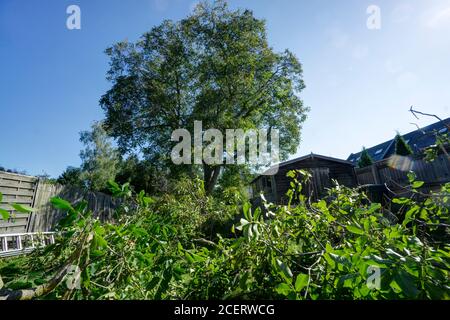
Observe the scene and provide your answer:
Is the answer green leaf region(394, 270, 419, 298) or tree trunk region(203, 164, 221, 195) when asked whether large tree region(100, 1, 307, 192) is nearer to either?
tree trunk region(203, 164, 221, 195)

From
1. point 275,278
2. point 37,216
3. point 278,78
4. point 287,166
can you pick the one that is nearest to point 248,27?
point 278,78

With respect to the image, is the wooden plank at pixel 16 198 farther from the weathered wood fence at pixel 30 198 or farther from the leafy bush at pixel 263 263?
the leafy bush at pixel 263 263

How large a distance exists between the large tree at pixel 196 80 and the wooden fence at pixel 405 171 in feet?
25.9

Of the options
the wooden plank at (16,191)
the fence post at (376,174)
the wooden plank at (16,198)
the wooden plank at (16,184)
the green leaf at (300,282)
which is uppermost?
the fence post at (376,174)

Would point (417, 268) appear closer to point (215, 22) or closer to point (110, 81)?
point (215, 22)

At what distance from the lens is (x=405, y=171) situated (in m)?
9.95

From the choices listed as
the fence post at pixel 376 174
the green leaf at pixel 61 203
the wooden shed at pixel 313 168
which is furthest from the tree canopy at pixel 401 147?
the green leaf at pixel 61 203

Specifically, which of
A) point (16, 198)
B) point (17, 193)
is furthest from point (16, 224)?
point (17, 193)

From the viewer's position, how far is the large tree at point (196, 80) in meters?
17.5

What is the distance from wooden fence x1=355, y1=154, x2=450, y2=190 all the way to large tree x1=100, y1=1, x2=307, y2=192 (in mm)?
7895

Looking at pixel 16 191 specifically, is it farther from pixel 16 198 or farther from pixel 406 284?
pixel 406 284

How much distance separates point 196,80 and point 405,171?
14151 mm
